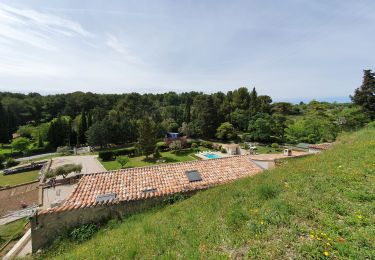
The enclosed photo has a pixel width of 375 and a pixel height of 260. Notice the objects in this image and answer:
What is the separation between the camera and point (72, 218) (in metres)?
8.62

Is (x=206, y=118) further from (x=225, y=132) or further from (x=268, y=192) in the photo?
(x=268, y=192)

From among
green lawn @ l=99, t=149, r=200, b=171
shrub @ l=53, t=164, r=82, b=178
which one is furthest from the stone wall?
green lawn @ l=99, t=149, r=200, b=171

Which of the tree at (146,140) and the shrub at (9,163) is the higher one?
the tree at (146,140)

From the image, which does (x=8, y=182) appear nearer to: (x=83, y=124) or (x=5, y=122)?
(x=83, y=124)

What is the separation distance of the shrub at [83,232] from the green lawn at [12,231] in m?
7.65

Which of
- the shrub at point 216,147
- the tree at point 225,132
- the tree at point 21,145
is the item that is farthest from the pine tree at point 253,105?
the tree at point 21,145

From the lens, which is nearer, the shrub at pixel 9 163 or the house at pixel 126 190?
the house at pixel 126 190

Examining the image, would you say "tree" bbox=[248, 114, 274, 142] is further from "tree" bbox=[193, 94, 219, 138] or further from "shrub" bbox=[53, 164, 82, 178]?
"shrub" bbox=[53, 164, 82, 178]

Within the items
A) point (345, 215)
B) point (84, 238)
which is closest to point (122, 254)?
point (84, 238)

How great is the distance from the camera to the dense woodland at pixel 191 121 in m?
36.0

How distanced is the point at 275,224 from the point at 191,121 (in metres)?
51.5

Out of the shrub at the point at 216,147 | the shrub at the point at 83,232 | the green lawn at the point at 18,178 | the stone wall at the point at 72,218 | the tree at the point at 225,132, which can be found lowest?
the green lawn at the point at 18,178

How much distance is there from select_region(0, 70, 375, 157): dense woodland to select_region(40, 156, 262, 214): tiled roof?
77.7 ft

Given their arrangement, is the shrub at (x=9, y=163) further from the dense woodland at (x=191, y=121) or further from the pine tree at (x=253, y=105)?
the pine tree at (x=253, y=105)
